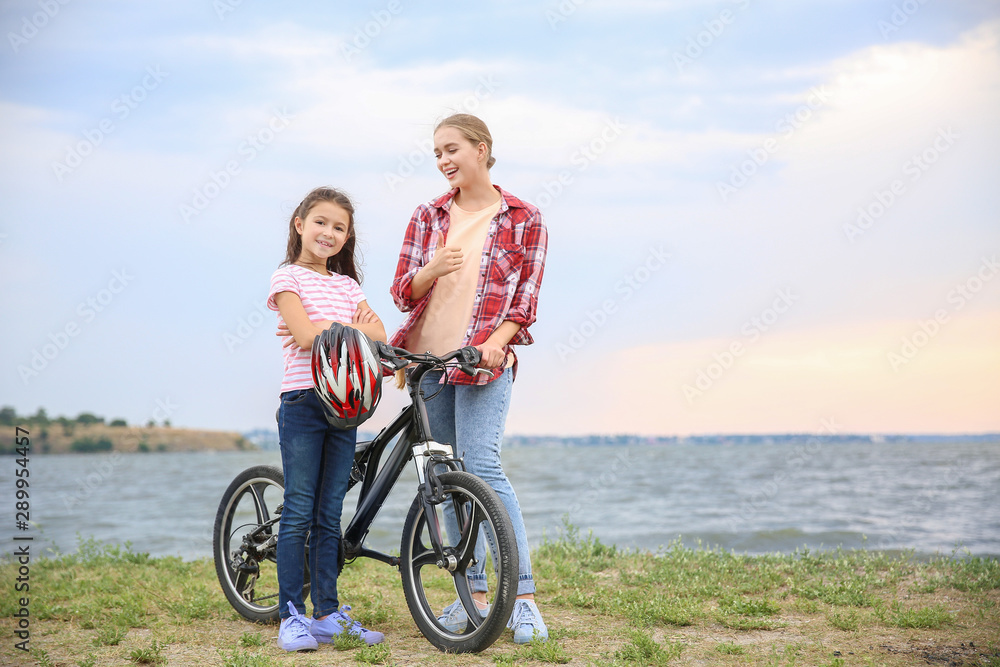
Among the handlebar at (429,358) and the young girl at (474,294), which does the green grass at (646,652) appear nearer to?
the young girl at (474,294)

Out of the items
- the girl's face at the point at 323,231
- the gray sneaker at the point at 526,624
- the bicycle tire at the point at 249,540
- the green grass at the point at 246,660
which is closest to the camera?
the green grass at the point at 246,660

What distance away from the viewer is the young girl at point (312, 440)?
11.0 feet

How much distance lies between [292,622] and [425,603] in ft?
1.88

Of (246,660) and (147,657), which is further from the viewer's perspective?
(147,657)

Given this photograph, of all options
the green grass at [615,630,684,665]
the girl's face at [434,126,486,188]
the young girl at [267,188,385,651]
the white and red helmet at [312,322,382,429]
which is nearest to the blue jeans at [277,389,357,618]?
the young girl at [267,188,385,651]

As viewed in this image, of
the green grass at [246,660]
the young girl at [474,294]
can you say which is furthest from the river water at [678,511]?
the green grass at [246,660]

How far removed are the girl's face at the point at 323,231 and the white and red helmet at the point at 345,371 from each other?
0.50 m

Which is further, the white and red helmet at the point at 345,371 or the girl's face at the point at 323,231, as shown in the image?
the girl's face at the point at 323,231

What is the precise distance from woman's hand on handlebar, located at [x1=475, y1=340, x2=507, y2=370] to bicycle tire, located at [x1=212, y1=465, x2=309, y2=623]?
1.32 meters

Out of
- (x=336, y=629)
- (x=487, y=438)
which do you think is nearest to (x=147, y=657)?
(x=336, y=629)

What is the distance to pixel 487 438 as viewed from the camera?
11.2 feet

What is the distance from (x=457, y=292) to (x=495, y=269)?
0.67 feet

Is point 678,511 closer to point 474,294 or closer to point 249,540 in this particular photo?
point 249,540

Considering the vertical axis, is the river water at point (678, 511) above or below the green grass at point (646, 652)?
below
